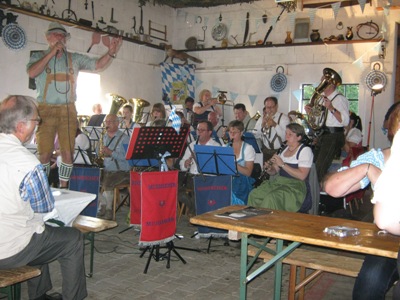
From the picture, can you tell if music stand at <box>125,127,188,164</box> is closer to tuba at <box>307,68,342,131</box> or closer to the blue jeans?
the blue jeans

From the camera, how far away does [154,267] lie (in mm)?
4301

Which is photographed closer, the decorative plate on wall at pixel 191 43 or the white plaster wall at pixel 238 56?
the white plaster wall at pixel 238 56

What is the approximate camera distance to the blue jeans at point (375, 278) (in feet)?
8.64

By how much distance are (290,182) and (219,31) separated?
9055 mm

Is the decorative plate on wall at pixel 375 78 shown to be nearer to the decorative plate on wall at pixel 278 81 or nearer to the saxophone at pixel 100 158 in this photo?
the decorative plate on wall at pixel 278 81

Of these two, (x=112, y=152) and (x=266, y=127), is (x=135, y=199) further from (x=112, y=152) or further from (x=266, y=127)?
(x=266, y=127)

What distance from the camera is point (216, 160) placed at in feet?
16.3

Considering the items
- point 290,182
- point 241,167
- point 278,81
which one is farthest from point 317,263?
point 278,81

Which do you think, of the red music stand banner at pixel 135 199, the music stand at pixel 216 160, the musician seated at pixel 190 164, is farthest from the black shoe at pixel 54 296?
the musician seated at pixel 190 164

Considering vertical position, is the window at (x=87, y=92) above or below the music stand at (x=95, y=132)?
above

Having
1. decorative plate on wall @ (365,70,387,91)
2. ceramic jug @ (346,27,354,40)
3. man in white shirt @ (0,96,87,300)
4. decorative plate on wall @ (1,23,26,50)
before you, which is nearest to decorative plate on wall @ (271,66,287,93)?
ceramic jug @ (346,27,354,40)

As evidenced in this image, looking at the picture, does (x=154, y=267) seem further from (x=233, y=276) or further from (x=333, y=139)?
(x=333, y=139)

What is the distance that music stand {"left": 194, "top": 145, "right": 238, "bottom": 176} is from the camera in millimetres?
4867

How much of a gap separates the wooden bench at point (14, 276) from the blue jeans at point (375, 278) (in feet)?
6.52
